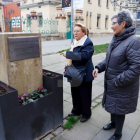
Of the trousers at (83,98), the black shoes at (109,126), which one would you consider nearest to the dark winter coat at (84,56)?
the trousers at (83,98)

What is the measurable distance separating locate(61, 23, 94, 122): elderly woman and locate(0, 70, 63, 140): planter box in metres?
0.34

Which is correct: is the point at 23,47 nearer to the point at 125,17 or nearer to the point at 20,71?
the point at 20,71

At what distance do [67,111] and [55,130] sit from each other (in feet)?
2.07

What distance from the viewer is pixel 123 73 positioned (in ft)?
6.28

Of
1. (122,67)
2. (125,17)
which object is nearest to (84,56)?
(122,67)

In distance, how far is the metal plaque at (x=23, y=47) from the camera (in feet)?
6.66

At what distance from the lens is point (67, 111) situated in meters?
3.15

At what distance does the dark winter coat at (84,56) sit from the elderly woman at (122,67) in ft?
1.18

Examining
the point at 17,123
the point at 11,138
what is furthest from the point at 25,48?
the point at 11,138

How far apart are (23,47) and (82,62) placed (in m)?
0.88

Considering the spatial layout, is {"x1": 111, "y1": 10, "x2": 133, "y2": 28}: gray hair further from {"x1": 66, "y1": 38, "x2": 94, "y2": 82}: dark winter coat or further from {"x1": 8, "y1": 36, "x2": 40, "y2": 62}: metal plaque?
{"x1": 8, "y1": 36, "x2": 40, "y2": 62}: metal plaque

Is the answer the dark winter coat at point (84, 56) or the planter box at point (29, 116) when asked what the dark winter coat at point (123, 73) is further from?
the planter box at point (29, 116)

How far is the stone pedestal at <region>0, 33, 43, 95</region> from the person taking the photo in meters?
2.01

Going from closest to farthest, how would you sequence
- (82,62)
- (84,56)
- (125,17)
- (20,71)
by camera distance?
(125,17), (20,71), (84,56), (82,62)
